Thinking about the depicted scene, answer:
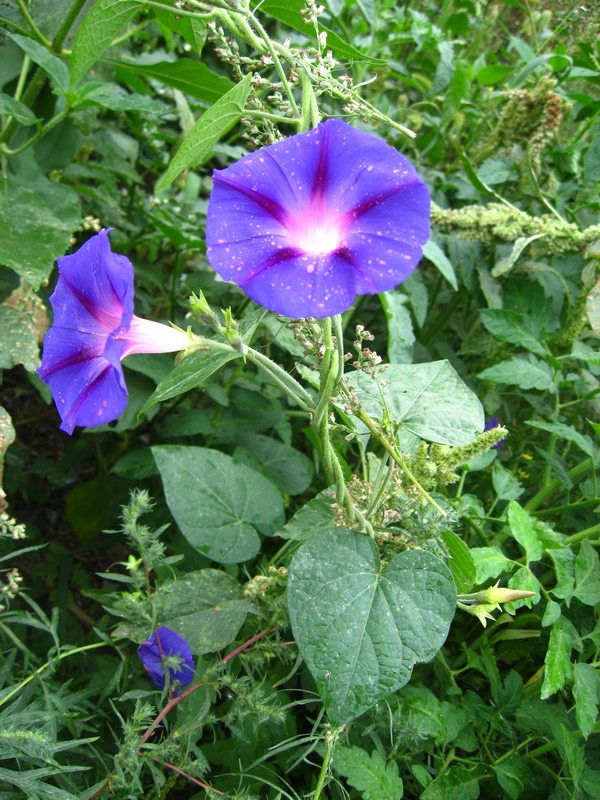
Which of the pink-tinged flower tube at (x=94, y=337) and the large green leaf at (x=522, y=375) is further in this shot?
the large green leaf at (x=522, y=375)

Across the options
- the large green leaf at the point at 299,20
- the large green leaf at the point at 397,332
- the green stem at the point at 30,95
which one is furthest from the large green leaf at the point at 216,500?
the green stem at the point at 30,95

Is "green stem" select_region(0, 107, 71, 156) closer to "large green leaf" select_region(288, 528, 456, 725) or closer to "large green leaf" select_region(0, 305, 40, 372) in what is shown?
"large green leaf" select_region(0, 305, 40, 372)

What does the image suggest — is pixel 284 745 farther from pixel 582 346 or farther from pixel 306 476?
pixel 582 346

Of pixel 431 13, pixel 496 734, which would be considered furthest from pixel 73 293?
pixel 431 13

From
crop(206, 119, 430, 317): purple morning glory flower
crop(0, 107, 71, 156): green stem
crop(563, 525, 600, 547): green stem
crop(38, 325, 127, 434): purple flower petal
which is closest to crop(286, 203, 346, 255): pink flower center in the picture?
crop(206, 119, 430, 317): purple morning glory flower

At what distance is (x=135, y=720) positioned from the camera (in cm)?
82

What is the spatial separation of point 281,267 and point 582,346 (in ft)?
2.92

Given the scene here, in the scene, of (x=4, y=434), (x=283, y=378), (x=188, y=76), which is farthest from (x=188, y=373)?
(x=188, y=76)

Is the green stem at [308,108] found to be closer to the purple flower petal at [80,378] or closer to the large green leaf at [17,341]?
the purple flower petal at [80,378]

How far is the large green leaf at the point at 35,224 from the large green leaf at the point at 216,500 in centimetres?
40

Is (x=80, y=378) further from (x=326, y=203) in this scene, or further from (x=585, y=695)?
(x=585, y=695)

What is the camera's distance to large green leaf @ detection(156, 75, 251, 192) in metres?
0.76

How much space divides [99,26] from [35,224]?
0.45 metres

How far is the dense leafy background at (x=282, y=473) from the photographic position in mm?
897
